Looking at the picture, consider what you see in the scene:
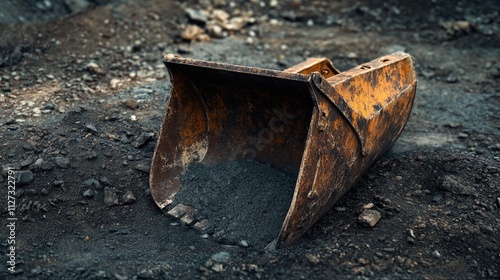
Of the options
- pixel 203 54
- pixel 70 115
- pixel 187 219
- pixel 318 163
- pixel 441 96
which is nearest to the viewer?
pixel 318 163

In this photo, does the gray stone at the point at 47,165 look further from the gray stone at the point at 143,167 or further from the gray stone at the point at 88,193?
the gray stone at the point at 143,167

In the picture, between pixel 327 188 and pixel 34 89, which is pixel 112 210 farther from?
pixel 34 89

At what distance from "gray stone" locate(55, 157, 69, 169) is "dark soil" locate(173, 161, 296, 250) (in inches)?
34.7

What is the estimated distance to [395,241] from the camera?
3551mm

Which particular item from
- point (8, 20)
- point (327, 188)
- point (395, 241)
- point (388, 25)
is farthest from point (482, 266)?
point (8, 20)

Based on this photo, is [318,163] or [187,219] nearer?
[318,163]

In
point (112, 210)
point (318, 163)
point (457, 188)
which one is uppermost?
point (318, 163)

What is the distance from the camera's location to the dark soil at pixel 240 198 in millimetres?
3670

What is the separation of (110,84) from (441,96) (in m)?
3.58

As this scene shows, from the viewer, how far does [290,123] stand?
407 cm

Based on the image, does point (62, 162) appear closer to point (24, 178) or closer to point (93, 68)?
point (24, 178)

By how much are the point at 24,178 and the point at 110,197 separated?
627mm

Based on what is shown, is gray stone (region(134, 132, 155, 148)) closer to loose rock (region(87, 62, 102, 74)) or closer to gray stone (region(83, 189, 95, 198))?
gray stone (region(83, 189, 95, 198))

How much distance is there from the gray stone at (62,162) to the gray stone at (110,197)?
1.22ft
